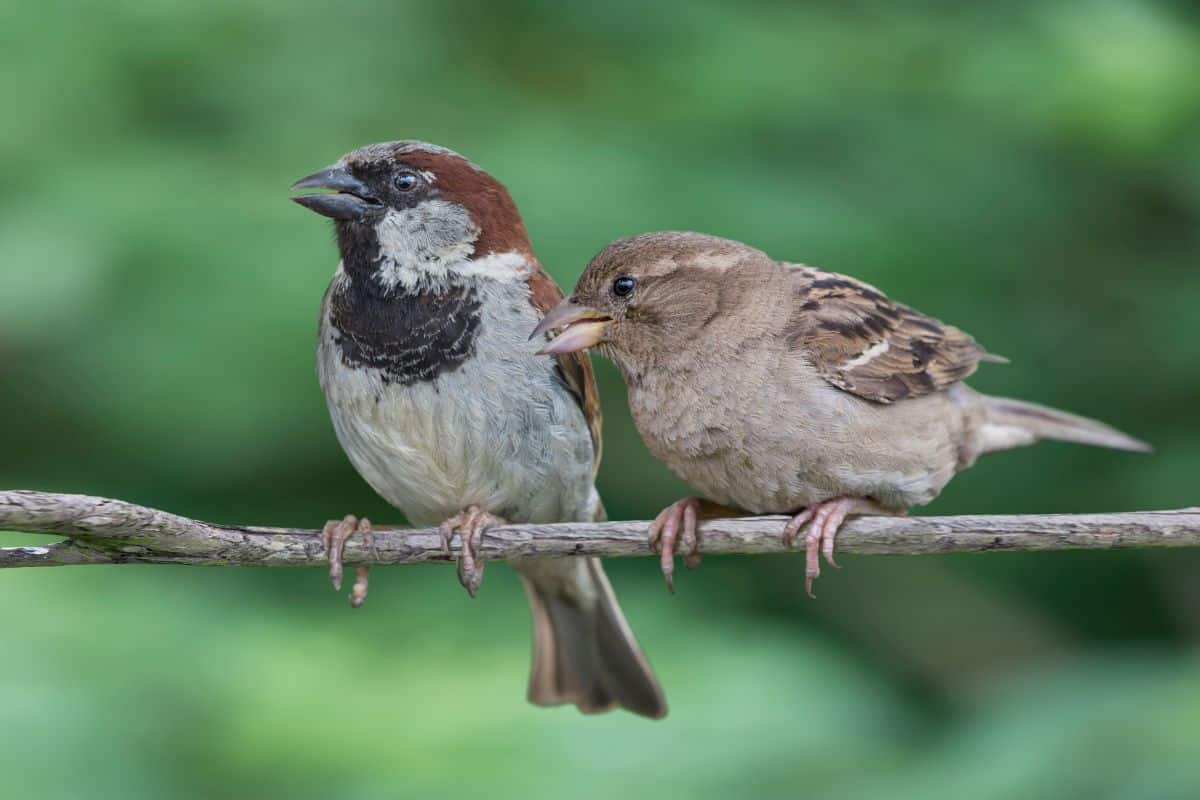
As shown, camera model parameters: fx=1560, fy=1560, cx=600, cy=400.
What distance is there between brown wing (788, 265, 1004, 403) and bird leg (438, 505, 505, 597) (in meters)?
0.58

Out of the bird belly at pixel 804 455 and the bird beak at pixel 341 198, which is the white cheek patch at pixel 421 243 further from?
the bird belly at pixel 804 455

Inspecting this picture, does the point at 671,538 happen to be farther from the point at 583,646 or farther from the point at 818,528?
the point at 583,646

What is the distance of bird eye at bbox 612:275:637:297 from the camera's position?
98.4 inches

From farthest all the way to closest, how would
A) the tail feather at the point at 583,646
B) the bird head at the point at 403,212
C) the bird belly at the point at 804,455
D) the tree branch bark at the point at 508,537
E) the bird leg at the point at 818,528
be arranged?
the tail feather at the point at 583,646 → the bird head at the point at 403,212 → the bird belly at the point at 804,455 → the bird leg at the point at 818,528 → the tree branch bark at the point at 508,537

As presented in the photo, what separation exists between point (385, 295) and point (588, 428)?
1.53 ft

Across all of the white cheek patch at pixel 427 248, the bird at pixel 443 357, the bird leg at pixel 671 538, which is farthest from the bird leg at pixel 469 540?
the white cheek patch at pixel 427 248

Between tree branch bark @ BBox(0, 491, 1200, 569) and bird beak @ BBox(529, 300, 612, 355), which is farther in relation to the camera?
bird beak @ BBox(529, 300, 612, 355)

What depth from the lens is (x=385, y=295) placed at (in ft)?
8.35

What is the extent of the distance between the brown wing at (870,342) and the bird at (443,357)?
441mm

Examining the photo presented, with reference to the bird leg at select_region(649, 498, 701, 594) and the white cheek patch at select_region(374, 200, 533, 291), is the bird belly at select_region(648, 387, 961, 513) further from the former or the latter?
the white cheek patch at select_region(374, 200, 533, 291)

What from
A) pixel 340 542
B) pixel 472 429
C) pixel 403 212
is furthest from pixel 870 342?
pixel 340 542

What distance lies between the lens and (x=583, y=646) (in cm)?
320

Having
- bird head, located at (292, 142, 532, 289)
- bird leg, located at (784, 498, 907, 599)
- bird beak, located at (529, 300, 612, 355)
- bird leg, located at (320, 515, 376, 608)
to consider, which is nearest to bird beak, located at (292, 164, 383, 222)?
bird head, located at (292, 142, 532, 289)

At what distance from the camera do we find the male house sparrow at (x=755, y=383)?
2.44m
